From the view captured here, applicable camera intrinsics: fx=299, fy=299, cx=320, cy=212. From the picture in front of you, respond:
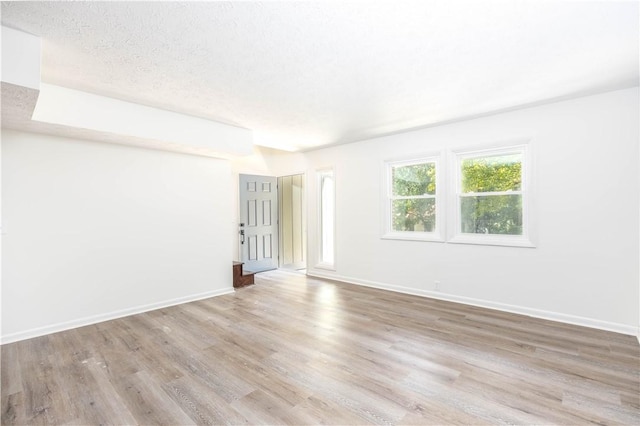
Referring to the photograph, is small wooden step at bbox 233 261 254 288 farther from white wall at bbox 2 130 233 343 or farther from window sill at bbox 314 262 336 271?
window sill at bbox 314 262 336 271

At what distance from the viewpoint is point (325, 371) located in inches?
94.7

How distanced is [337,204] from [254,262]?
2.15 m

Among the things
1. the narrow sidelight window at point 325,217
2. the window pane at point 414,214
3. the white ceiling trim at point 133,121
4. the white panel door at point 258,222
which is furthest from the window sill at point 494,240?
the white panel door at point 258,222

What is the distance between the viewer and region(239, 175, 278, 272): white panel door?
19.9ft

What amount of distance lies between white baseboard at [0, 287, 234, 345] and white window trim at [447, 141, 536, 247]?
3.69 m

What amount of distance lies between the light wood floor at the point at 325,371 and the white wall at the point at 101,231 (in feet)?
1.23

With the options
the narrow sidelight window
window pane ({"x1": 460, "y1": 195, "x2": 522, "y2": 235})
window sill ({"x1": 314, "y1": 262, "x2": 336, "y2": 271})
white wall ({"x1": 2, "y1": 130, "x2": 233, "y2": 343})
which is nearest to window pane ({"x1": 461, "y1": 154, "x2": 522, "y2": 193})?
window pane ({"x1": 460, "y1": 195, "x2": 522, "y2": 235})

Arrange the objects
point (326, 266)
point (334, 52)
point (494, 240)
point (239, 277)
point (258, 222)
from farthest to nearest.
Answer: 1. point (258, 222)
2. point (326, 266)
3. point (239, 277)
4. point (494, 240)
5. point (334, 52)

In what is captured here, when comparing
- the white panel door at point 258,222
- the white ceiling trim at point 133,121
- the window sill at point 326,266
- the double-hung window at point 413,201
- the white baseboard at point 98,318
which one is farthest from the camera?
the white panel door at point 258,222

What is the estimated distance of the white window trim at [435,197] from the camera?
4.32m

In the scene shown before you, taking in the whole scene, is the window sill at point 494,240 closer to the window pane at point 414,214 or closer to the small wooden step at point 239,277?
the window pane at point 414,214

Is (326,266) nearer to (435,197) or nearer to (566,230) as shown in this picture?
(435,197)

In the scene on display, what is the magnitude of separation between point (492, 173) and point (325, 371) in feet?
10.7

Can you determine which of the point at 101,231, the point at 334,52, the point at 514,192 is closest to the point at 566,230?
the point at 514,192
